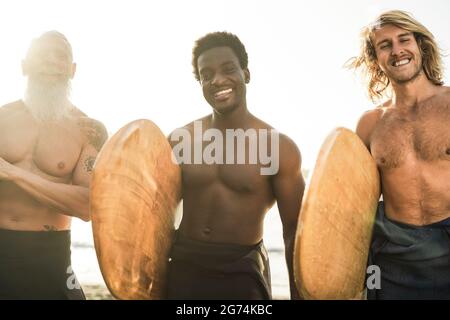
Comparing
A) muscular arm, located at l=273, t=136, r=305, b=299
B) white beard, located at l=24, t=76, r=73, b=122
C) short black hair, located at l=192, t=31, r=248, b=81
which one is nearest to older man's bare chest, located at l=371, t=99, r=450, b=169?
muscular arm, located at l=273, t=136, r=305, b=299

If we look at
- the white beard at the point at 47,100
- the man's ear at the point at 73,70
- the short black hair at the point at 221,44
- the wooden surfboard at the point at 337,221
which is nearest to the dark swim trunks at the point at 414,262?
the wooden surfboard at the point at 337,221

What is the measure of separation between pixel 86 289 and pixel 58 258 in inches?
228

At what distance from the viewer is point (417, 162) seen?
278cm

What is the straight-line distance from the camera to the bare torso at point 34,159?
3.12 metres

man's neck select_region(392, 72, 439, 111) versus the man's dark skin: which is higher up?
man's neck select_region(392, 72, 439, 111)

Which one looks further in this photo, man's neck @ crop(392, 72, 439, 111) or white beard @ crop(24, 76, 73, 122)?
white beard @ crop(24, 76, 73, 122)

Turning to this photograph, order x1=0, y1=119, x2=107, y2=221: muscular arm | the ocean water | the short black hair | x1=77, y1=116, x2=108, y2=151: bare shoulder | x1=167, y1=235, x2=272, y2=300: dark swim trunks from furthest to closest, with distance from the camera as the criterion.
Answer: the ocean water → x1=77, y1=116, x2=108, y2=151: bare shoulder → the short black hair → x1=0, y1=119, x2=107, y2=221: muscular arm → x1=167, y1=235, x2=272, y2=300: dark swim trunks

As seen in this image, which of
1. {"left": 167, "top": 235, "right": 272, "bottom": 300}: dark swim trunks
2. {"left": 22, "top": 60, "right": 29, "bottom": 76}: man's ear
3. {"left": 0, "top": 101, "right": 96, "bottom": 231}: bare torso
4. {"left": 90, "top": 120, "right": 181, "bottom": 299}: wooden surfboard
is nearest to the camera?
{"left": 90, "top": 120, "right": 181, "bottom": 299}: wooden surfboard

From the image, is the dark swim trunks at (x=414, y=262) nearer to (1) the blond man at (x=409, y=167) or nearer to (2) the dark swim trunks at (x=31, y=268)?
(1) the blond man at (x=409, y=167)

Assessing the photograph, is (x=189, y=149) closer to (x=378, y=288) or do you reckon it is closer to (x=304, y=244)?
(x=304, y=244)

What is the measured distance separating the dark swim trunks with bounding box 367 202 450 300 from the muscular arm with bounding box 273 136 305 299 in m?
0.52

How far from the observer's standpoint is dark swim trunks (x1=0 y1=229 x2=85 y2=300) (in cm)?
307

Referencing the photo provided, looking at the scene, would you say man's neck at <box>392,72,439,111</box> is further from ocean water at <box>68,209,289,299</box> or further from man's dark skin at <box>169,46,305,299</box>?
ocean water at <box>68,209,289,299</box>
